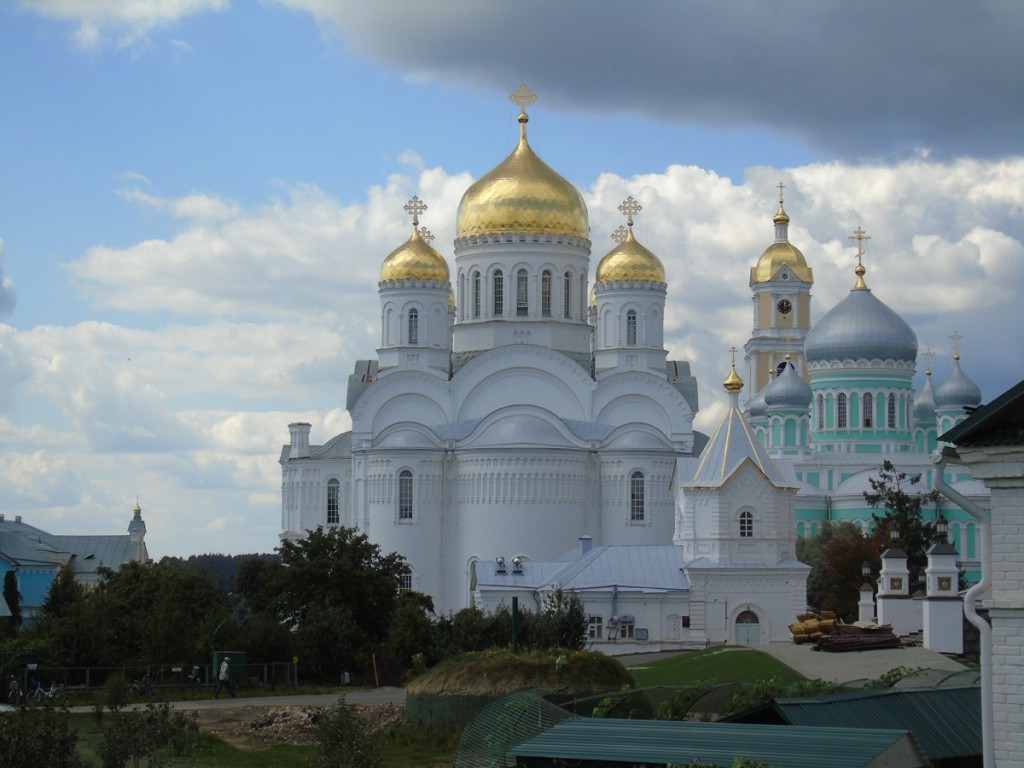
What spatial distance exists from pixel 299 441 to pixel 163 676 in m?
27.0

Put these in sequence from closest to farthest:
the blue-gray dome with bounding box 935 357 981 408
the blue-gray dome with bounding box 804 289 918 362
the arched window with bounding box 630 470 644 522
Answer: the arched window with bounding box 630 470 644 522, the blue-gray dome with bounding box 804 289 918 362, the blue-gray dome with bounding box 935 357 981 408

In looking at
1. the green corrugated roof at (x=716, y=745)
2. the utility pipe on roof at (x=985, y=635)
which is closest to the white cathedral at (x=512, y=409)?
the green corrugated roof at (x=716, y=745)

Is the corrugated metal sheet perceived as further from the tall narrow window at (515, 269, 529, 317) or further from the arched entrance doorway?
the tall narrow window at (515, 269, 529, 317)

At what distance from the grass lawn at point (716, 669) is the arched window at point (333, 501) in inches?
1134

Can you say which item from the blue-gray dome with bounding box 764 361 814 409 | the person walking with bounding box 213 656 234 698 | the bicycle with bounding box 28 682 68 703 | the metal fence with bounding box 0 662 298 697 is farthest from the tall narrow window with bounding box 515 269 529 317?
the bicycle with bounding box 28 682 68 703

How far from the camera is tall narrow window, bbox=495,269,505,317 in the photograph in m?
58.5

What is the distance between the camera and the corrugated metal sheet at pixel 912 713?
16.4 meters

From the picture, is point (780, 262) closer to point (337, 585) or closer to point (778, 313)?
point (778, 313)

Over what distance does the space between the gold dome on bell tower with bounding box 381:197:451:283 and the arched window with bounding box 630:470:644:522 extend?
9637mm

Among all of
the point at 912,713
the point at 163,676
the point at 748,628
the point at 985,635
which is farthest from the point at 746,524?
the point at 985,635


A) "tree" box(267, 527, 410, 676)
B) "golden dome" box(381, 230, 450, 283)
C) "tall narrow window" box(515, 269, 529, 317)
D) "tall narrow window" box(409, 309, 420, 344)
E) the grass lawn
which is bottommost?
the grass lawn

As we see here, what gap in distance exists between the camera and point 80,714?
2831 cm

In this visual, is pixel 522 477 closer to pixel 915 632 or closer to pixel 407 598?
pixel 407 598

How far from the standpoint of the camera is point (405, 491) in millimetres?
55406
